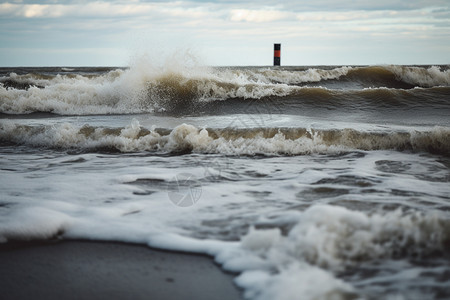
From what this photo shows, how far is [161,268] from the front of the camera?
188cm

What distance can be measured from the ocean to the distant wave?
0.06 feet

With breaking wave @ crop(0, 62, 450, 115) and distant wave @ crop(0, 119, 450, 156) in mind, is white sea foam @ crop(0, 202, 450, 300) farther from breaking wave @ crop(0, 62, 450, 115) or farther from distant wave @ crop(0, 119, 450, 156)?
breaking wave @ crop(0, 62, 450, 115)

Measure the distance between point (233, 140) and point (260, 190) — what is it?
2.13m

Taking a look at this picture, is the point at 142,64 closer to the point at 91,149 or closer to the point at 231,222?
the point at 91,149

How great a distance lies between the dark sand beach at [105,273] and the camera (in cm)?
166

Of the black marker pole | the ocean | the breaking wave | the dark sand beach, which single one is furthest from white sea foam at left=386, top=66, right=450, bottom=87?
the dark sand beach

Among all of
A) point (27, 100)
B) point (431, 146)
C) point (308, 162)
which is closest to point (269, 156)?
point (308, 162)

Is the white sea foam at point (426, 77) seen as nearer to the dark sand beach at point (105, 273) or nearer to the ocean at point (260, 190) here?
the ocean at point (260, 190)

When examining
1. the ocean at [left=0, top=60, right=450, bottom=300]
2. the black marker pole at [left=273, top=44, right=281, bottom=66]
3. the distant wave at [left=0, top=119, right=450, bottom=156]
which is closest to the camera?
the ocean at [left=0, top=60, right=450, bottom=300]

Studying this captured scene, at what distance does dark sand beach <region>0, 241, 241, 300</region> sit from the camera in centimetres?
166

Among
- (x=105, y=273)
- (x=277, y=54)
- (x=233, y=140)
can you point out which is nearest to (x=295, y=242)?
(x=105, y=273)

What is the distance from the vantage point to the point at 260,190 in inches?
122

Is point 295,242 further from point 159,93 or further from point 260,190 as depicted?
point 159,93

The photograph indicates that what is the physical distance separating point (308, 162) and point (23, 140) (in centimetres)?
391
